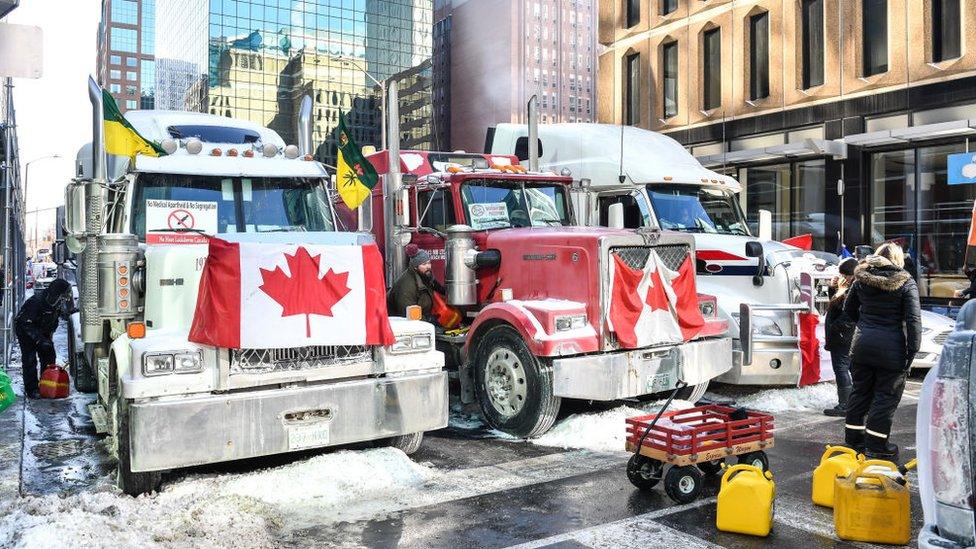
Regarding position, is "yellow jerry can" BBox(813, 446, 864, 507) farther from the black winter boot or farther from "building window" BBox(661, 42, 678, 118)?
"building window" BBox(661, 42, 678, 118)

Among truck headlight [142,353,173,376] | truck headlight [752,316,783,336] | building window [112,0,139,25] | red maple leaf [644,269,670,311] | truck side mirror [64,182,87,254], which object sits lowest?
truck headlight [752,316,783,336]

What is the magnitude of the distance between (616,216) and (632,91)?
20432 mm

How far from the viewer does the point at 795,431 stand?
27.9 ft

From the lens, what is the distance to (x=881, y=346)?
7168 mm

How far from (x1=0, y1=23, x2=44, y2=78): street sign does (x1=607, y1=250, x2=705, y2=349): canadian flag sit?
514cm

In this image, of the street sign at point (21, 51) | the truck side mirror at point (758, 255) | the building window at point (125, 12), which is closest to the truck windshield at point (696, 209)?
the truck side mirror at point (758, 255)

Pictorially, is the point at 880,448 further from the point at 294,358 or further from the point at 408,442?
the point at 294,358

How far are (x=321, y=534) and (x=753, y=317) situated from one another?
20.1ft

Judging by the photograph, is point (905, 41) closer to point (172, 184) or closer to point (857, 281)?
point (857, 281)

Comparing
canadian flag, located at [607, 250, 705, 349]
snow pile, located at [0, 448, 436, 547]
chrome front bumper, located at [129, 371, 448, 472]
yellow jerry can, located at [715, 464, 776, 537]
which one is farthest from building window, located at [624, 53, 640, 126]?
yellow jerry can, located at [715, 464, 776, 537]

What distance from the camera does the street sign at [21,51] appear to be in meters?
6.54

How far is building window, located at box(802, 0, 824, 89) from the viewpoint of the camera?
2292cm

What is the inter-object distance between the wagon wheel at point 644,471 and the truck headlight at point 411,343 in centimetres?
192

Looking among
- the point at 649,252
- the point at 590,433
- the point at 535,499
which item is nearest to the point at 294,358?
the point at 535,499
